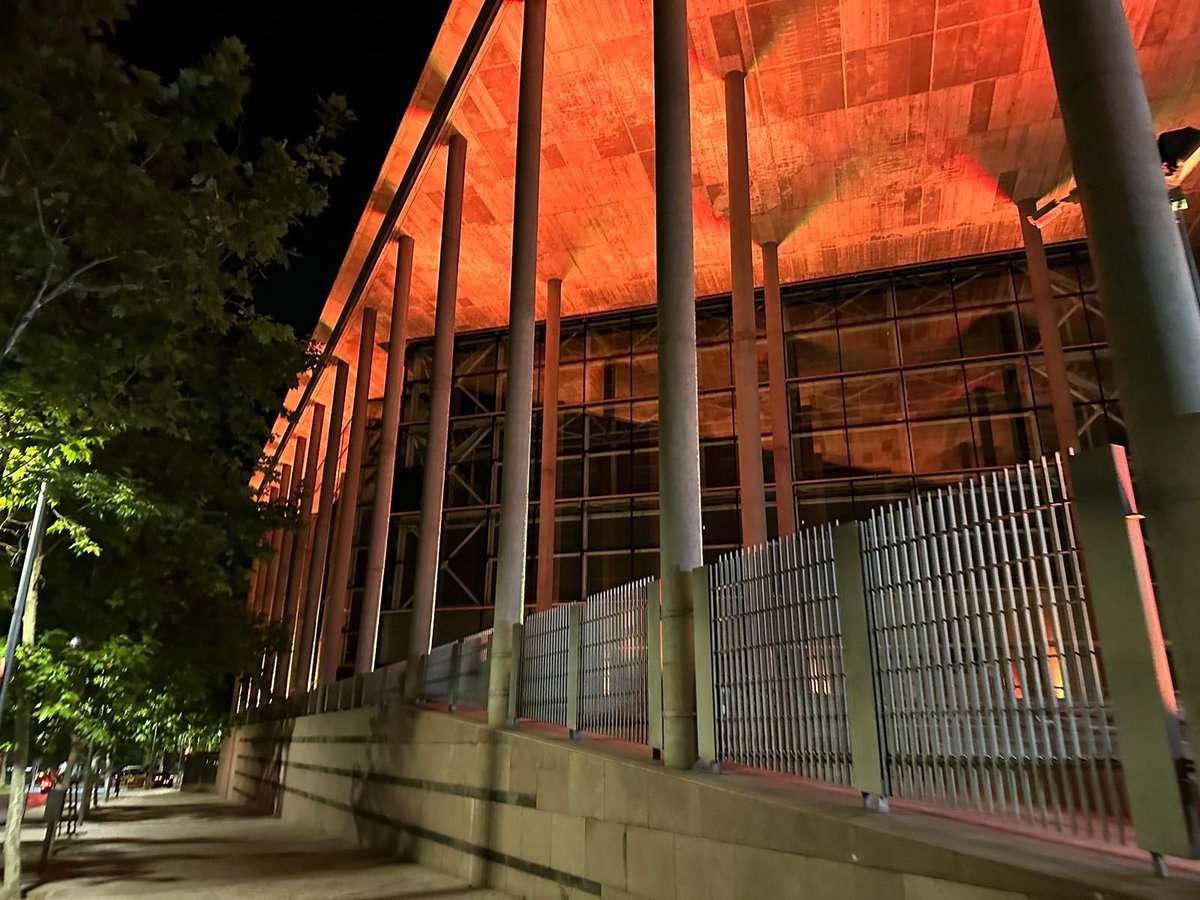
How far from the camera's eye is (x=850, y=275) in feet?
78.6

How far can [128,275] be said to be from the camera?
25.1 ft

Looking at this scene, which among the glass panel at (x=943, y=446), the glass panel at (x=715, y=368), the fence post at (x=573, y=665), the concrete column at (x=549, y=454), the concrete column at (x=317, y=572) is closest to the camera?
the fence post at (x=573, y=665)

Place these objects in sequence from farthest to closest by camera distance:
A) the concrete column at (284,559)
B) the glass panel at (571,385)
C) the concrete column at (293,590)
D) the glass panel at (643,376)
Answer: the concrete column at (284,559) → the concrete column at (293,590) → the glass panel at (571,385) → the glass panel at (643,376)

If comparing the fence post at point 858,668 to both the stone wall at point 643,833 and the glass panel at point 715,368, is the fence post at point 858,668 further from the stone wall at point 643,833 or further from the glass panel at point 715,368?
the glass panel at point 715,368

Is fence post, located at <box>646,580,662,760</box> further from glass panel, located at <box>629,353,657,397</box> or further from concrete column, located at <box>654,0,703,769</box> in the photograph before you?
glass panel, located at <box>629,353,657,397</box>

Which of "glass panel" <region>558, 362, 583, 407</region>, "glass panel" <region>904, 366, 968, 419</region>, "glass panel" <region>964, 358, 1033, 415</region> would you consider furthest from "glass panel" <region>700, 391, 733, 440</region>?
"glass panel" <region>964, 358, 1033, 415</region>

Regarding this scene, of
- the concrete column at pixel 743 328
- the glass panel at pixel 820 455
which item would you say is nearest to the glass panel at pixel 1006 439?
the glass panel at pixel 820 455

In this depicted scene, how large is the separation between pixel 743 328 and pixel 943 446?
10964mm

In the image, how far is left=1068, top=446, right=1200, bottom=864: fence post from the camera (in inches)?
130

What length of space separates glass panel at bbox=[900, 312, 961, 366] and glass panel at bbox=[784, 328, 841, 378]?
194cm

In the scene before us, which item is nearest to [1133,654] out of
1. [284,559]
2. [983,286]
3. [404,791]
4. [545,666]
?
[545,666]

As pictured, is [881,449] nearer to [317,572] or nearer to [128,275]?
[317,572]

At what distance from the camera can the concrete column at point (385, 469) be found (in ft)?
64.6

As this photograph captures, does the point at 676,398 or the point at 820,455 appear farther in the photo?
the point at 820,455
